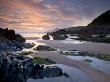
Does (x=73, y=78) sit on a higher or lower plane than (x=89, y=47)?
lower

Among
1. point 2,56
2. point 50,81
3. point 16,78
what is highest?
point 2,56

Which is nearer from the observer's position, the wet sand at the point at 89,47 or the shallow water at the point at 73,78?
the shallow water at the point at 73,78

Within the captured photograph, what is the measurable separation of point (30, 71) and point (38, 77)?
1.37m

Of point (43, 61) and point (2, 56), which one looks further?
point (43, 61)

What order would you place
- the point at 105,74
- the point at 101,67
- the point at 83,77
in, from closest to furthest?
the point at 83,77, the point at 105,74, the point at 101,67

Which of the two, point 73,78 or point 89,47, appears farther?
point 89,47

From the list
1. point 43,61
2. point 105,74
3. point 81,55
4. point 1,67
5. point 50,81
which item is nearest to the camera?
point 1,67

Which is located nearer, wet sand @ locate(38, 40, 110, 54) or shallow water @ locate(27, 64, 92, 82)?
shallow water @ locate(27, 64, 92, 82)

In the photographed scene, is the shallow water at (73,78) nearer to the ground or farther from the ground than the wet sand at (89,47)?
nearer to the ground

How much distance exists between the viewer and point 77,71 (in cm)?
3509

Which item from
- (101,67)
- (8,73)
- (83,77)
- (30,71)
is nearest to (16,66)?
(8,73)

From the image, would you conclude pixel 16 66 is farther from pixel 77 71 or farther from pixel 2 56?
pixel 77 71

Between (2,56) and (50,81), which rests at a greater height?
(2,56)

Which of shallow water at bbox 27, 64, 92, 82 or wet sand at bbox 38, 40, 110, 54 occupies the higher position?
wet sand at bbox 38, 40, 110, 54
